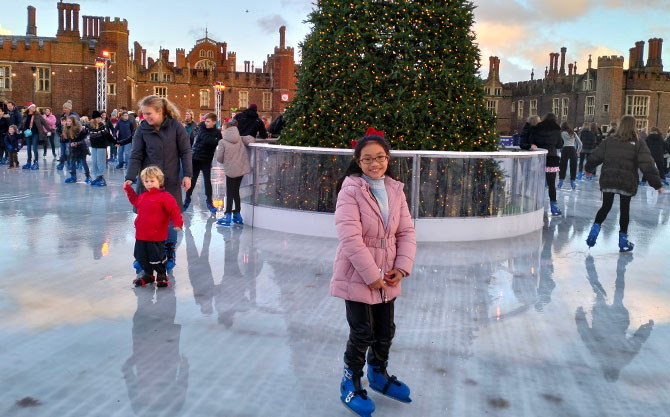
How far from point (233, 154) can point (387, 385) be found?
5857 millimetres

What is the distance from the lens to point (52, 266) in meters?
6.22

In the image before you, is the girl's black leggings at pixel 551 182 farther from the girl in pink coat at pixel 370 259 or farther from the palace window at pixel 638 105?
the palace window at pixel 638 105

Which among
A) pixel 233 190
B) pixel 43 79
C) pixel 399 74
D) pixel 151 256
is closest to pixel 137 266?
pixel 151 256

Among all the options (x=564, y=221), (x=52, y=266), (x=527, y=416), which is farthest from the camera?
(x=564, y=221)

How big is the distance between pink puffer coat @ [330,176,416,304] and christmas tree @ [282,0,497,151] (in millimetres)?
4950

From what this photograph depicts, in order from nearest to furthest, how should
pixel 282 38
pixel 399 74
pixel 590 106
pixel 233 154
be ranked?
pixel 399 74 → pixel 233 154 → pixel 590 106 → pixel 282 38

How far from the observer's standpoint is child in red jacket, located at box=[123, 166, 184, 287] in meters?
5.60

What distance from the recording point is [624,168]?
7.64 meters

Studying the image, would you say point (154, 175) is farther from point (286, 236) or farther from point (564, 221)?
point (564, 221)

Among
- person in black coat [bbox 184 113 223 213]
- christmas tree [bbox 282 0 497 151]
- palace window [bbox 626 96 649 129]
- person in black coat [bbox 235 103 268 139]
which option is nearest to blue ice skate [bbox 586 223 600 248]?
christmas tree [bbox 282 0 497 151]

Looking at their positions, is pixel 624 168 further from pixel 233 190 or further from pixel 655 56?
pixel 655 56

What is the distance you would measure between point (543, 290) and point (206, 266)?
10.3ft

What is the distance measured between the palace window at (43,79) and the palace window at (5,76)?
1793mm

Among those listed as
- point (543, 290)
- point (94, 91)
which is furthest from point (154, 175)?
point (94, 91)
